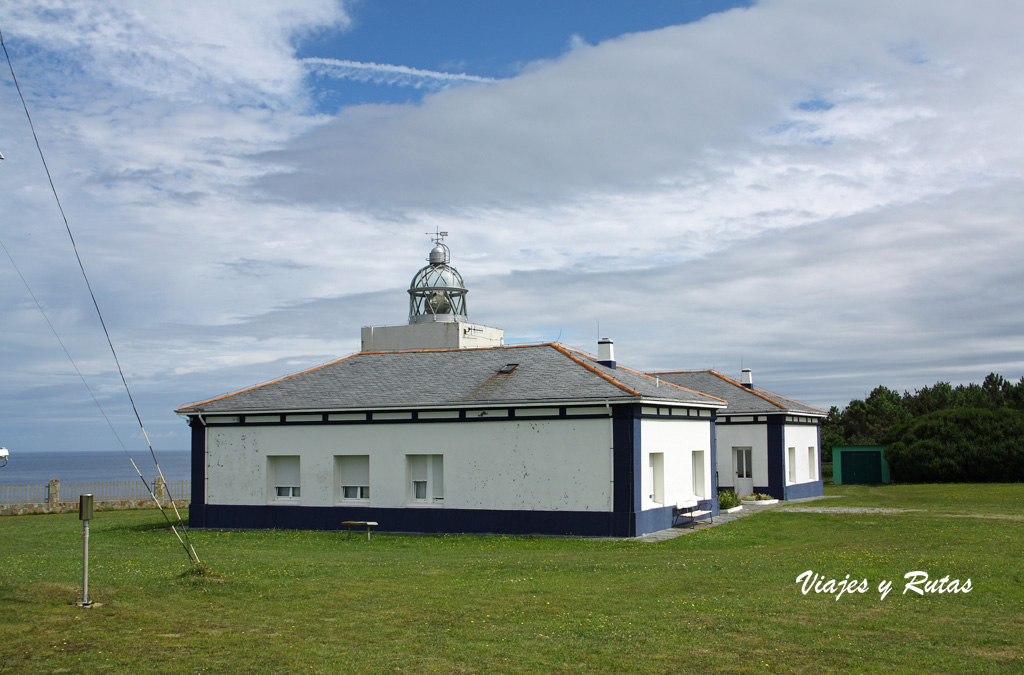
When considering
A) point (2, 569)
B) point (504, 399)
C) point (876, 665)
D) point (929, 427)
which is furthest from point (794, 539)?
point (929, 427)

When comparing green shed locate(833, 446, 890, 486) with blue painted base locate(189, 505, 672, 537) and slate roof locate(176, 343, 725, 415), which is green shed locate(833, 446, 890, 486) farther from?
blue painted base locate(189, 505, 672, 537)

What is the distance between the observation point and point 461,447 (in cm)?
2306

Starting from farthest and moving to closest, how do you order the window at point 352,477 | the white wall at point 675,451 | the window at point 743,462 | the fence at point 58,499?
1. the window at point 743,462
2. the fence at point 58,499
3. the window at point 352,477
4. the white wall at point 675,451

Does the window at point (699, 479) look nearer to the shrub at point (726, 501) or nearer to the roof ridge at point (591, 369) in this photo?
the shrub at point (726, 501)

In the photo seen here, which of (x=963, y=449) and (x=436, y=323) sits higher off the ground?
(x=436, y=323)

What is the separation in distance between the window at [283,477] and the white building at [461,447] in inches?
1.6

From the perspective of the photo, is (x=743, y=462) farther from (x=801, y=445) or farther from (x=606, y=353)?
(x=606, y=353)

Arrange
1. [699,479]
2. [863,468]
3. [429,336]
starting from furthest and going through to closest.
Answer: [863,468]
[429,336]
[699,479]

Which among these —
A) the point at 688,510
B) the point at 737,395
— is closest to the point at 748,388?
the point at 737,395

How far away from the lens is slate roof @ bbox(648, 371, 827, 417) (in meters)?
33.9

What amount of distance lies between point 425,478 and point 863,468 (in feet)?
97.3

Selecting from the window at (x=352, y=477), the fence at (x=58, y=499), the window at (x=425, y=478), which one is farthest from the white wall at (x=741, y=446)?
the fence at (x=58, y=499)

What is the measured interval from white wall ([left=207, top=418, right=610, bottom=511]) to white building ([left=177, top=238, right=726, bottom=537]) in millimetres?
32

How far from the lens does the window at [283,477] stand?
25.2 meters
